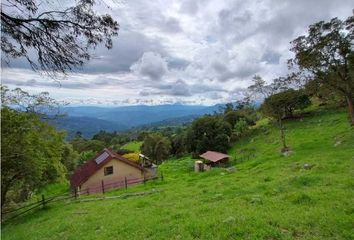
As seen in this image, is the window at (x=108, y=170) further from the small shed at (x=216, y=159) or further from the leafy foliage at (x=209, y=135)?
the leafy foliage at (x=209, y=135)

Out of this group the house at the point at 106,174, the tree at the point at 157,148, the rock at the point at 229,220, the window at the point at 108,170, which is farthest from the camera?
the tree at the point at 157,148

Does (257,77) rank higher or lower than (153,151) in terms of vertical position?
higher

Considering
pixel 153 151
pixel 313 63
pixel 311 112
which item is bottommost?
pixel 153 151

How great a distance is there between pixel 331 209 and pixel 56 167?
2559 centimetres

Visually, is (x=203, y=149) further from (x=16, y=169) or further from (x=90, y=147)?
(x=90, y=147)

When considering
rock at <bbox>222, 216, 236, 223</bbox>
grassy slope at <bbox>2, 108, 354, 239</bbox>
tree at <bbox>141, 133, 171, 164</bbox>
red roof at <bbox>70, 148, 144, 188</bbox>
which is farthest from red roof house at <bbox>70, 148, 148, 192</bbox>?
tree at <bbox>141, 133, 171, 164</bbox>

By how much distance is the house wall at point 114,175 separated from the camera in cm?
4738

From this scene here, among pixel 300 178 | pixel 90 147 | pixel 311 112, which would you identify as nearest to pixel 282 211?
pixel 300 178

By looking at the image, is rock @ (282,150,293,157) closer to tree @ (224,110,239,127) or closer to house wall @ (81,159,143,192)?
house wall @ (81,159,143,192)

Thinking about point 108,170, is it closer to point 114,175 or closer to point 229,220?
point 114,175

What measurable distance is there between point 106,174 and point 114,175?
114 centimetres

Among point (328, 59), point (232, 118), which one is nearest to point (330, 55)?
point (328, 59)

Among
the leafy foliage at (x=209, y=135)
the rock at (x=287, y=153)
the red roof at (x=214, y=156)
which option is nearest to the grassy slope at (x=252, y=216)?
the rock at (x=287, y=153)

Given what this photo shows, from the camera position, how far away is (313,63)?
36719 mm
